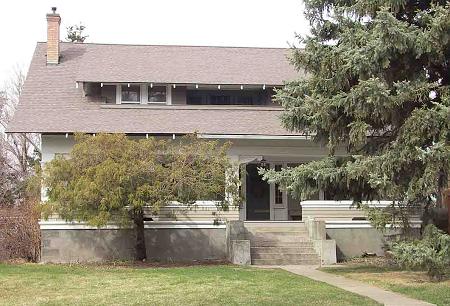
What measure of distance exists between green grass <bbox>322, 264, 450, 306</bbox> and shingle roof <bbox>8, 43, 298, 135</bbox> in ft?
19.9

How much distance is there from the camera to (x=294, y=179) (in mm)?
13578

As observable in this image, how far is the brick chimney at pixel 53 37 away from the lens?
938 inches

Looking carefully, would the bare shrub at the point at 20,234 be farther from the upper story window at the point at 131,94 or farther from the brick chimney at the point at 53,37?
the brick chimney at the point at 53,37

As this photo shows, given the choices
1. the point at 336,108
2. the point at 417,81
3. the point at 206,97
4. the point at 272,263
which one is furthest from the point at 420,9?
the point at 206,97

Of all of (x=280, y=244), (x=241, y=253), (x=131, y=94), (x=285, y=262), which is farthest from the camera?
(x=131, y=94)

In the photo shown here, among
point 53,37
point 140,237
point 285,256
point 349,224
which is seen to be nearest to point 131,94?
point 53,37

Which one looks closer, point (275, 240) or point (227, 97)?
point (275, 240)

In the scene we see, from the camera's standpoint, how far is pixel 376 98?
11.3 meters

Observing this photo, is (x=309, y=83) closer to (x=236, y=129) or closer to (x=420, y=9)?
(x=420, y=9)

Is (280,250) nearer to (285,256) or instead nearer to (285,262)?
(285,256)

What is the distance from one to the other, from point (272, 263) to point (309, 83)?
6.13 meters

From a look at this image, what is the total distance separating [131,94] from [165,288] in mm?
11634

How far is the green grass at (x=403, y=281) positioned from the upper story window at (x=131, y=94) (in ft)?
32.2

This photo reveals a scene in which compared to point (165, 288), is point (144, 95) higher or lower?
higher
